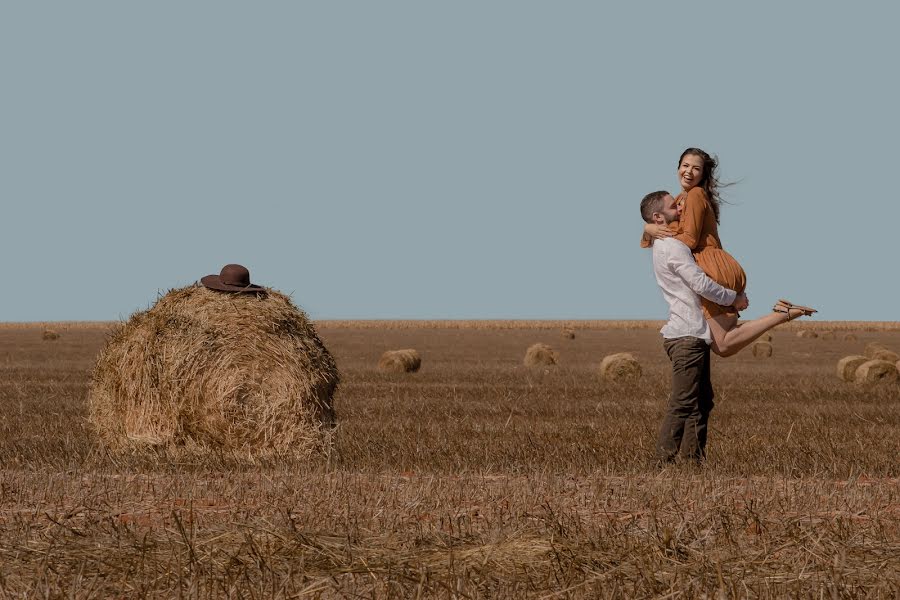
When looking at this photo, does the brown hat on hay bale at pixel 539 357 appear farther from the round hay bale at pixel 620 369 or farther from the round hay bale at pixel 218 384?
the round hay bale at pixel 218 384

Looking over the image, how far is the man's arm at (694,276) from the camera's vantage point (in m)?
9.53

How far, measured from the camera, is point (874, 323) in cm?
11250

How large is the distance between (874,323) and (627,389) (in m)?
98.0

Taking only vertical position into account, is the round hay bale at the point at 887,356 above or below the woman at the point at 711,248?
below

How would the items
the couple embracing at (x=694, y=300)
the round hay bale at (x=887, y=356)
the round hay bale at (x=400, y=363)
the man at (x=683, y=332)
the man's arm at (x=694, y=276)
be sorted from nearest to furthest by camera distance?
the man's arm at (x=694, y=276)
the man at (x=683, y=332)
the couple embracing at (x=694, y=300)
the round hay bale at (x=400, y=363)
the round hay bale at (x=887, y=356)

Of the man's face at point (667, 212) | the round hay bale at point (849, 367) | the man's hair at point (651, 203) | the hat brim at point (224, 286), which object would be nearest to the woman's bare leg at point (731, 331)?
the man's face at point (667, 212)

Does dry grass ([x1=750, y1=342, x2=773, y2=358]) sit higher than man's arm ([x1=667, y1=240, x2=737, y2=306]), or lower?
lower

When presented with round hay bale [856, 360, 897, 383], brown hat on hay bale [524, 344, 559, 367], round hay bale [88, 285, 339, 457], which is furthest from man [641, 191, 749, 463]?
brown hat on hay bale [524, 344, 559, 367]

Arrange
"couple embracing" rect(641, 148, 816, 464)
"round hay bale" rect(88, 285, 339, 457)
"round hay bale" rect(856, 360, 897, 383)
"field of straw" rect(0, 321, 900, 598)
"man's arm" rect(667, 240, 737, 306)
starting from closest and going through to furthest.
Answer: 1. "field of straw" rect(0, 321, 900, 598)
2. "man's arm" rect(667, 240, 737, 306)
3. "couple embracing" rect(641, 148, 816, 464)
4. "round hay bale" rect(88, 285, 339, 457)
5. "round hay bale" rect(856, 360, 897, 383)

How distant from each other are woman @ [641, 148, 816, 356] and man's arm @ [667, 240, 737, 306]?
5.9 inches

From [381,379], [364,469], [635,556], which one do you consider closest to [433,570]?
A: [635,556]

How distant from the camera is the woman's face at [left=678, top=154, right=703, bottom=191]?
32.6ft

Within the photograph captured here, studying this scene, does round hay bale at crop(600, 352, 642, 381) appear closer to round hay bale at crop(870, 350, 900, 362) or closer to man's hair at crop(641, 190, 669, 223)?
round hay bale at crop(870, 350, 900, 362)

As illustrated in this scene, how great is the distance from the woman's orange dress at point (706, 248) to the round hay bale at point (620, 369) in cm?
1509
